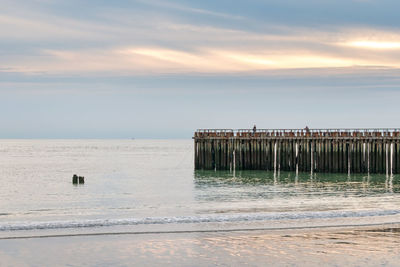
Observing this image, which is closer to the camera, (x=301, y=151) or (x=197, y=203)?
(x=197, y=203)

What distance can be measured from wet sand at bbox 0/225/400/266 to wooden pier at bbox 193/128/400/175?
31633 mm

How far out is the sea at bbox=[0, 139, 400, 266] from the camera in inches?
738

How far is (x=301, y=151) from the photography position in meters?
57.5

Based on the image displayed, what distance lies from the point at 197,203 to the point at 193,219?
33.6ft

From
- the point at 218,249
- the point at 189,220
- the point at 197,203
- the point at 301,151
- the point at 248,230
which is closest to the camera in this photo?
the point at 218,249

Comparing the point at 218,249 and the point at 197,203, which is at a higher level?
the point at 218,249

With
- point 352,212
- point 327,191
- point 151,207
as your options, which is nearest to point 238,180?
point 327,191

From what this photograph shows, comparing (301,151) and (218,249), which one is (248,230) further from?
(301,151)

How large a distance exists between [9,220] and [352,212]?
16.7 meters

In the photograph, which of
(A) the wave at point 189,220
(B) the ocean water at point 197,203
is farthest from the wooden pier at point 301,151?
(A) the wave at point 189,220

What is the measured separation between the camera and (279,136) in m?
57.9

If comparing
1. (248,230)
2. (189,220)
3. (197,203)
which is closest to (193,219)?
(189,220)

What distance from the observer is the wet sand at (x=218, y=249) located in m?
17.8

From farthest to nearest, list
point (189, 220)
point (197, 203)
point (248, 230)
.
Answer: point (197, 203)
point (189, 220)
point (248, 230)
